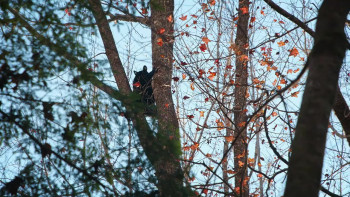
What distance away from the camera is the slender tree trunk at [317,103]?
144 centimetres

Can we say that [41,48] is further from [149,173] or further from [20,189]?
[149,173]

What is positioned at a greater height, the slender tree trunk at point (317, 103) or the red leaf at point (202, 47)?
the red leaf at point (202, 47)

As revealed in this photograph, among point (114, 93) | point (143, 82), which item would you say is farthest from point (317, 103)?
point (143, 82)

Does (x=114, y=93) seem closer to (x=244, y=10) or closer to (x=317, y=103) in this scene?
(x=317, y=103)

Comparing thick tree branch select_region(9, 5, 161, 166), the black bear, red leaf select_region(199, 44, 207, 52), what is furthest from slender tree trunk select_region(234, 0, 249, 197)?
thick tree branch select_region(9, 5, 161, 166)

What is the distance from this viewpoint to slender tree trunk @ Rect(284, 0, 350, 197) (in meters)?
1.44

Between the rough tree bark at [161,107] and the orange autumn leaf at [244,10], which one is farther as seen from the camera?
the orange autumn leaf at [244,10]

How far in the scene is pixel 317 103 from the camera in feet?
5.04

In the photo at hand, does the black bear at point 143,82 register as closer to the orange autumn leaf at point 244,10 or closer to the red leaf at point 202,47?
the red leaf at point 202,47

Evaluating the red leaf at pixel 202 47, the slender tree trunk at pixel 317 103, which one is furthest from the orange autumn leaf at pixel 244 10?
the slender tree trunk at pixel 317 103

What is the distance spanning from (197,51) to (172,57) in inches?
30.2

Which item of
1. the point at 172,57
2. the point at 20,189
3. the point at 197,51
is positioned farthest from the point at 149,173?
the point at 197,51

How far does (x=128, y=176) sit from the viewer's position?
263 centimetres

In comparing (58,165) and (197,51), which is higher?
(197,51)
